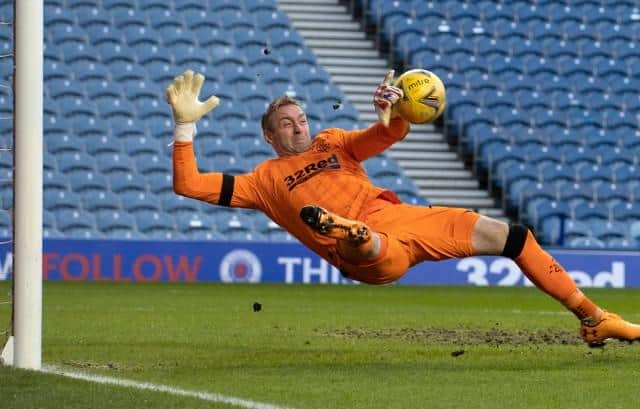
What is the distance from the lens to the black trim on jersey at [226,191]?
8198mm

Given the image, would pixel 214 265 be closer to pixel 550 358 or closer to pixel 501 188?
pixel 501 188

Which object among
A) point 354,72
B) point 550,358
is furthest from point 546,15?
→ point 550,358

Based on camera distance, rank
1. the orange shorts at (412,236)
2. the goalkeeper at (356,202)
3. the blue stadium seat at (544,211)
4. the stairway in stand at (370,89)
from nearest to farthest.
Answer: the orange shorts at (412,236) < the goalkeeper at (356,202) < the blue stadium seat at (544,211) < the stairway in stand at (370,89)

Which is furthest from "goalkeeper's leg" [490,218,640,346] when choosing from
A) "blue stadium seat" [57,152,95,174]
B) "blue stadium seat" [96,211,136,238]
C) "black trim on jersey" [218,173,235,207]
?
"blue stadium seat" [57,152,95,174]

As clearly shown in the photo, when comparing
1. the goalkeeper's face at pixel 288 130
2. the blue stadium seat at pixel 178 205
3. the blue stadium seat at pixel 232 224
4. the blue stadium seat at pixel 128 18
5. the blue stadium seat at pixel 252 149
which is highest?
the blue stadium seat at pixel 128 18

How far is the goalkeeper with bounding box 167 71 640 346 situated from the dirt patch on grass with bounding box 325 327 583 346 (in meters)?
1.74

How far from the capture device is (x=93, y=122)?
2205 centimetres

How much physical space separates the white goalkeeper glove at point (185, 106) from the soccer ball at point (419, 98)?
1148mm

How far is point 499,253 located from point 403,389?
1.49 meters

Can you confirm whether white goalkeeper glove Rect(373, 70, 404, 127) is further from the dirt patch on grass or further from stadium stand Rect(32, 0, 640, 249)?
stadium stand Rect(32, 0, 640, 249)

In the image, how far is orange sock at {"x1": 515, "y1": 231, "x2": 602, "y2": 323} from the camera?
7957mm

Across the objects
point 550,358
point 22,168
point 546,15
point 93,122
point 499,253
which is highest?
point 546,15

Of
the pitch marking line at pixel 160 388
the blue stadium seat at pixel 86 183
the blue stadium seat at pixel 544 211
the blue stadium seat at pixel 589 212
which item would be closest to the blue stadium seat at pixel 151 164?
the blue stadium seat at pixel 86 183

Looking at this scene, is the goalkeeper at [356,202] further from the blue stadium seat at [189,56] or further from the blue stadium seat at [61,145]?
the blue stadium seat at [189,56]
